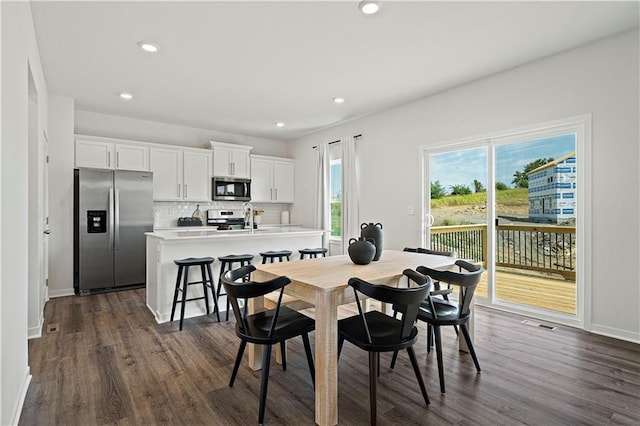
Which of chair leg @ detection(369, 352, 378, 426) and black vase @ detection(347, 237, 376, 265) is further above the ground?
black vase @ detection(347, 237, 376, 265)

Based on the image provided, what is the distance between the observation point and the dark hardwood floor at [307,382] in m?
1.99

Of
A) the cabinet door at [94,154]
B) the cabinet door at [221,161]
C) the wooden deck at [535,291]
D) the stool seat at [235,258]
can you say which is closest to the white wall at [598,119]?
the wooden deck at [535,291]

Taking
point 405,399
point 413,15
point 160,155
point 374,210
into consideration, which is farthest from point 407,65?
point 160,155

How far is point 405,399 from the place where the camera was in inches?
84.8

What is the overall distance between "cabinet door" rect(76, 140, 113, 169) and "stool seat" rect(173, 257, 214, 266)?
2.67 m

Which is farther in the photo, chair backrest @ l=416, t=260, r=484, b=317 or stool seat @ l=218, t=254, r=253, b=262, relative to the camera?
stool seat @ l=218, t=254, r=253, b=262

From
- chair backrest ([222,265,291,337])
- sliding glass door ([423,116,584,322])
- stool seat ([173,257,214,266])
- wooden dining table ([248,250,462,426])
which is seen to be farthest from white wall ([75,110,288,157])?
chair backrest ([222,265,291,337])

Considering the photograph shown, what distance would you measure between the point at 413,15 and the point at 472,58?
1115 mm

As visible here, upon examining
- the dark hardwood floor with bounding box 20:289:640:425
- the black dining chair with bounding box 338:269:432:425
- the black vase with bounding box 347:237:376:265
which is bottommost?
the dark hardwood floor with bounding box 20:289:640:425

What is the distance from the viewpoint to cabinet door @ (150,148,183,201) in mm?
5711

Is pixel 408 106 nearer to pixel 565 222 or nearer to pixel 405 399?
pixel 565 222

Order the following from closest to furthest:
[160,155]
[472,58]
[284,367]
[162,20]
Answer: [284,367], [162,20], [472,58], [160,155]

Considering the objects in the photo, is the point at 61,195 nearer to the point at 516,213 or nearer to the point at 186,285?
the point at 186,285

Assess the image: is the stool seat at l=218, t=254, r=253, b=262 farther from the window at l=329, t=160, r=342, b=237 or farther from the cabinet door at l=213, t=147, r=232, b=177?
the cabinet door at l=213, t=147, r=232, b=177
